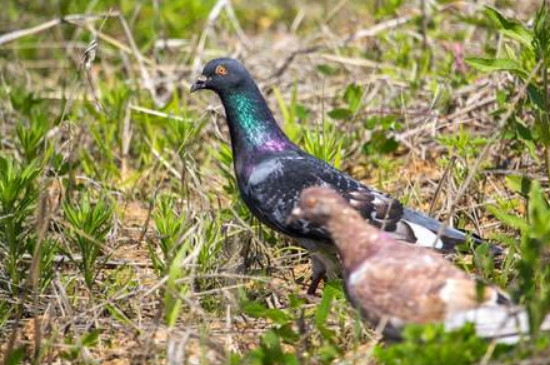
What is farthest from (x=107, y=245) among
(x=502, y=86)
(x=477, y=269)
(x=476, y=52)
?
(x=476, y=52)

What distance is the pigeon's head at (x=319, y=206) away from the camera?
12.2 feet

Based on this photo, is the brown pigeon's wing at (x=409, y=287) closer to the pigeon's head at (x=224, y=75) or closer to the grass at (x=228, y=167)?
the grass at (x=228, y=167)

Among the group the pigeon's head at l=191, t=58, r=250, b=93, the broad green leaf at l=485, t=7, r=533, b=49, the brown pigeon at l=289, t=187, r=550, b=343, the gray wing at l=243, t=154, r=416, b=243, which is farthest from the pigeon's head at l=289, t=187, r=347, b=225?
the pigeon's head at l=191, t=58, r=250, b=93

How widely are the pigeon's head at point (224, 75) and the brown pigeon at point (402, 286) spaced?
1.60 metres

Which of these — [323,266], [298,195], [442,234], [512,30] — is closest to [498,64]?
[512,30]

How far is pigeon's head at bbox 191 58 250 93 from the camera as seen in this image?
528 centimetres

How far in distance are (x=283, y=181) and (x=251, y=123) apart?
0.44 m

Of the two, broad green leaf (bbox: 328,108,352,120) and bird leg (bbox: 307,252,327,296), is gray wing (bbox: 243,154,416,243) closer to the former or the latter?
bird leg (bbox: 307,252,327,296)

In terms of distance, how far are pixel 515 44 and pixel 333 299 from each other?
8.65 feet

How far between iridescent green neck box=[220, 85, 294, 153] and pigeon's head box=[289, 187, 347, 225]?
137cm

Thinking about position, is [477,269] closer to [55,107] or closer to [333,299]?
[333,299]

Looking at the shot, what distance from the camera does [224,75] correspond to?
5297mm

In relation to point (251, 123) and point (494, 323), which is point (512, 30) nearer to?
point (251, 123)

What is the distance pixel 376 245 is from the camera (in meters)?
3.61
